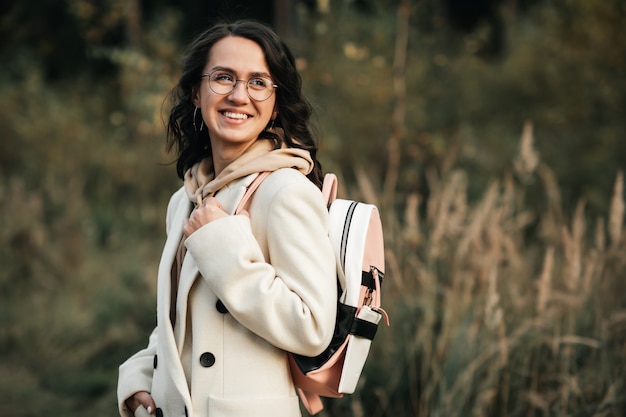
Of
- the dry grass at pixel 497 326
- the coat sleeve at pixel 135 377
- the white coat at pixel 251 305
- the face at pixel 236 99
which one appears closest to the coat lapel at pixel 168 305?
the white coat at pixel 251 305

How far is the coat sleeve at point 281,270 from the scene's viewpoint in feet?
6.97

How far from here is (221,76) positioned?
238cm

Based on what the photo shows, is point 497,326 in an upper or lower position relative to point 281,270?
lower

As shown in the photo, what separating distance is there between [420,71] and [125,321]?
4681 mm

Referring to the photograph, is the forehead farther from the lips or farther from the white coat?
the white coat

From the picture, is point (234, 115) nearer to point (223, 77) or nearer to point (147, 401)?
point (223, 77)

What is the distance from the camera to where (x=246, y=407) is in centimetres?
221

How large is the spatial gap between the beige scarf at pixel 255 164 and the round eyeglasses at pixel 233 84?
0.16m

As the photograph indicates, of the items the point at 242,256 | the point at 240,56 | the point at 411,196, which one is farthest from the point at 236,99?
the point at 411,196

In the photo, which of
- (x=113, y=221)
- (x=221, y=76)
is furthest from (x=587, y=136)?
(x=221, y=76)

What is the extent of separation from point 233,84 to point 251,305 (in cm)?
72

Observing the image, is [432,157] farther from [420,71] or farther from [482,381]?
[482,381]

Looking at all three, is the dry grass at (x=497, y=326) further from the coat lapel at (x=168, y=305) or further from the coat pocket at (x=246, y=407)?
the coat lapel at (x=168, y=305)

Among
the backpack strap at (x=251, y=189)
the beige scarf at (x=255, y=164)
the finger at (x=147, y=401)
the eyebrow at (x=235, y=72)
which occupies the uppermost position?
the eyebrow at (x=235, y=72)
